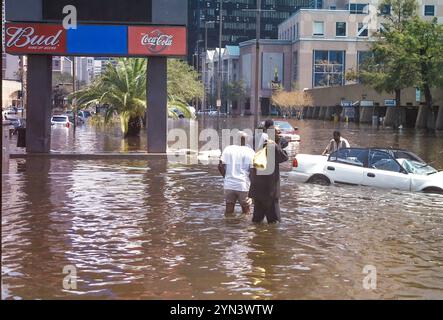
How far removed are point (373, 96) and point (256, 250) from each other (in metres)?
80.2

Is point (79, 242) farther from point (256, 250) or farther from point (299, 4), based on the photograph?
point (299, 4)

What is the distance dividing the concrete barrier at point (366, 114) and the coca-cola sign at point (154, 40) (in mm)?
64400

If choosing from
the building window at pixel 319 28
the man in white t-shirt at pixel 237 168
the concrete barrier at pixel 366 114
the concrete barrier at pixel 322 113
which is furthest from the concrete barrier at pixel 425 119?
the building window at pixel 319 28

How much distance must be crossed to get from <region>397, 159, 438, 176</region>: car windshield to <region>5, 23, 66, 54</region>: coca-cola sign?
13153 millimetres

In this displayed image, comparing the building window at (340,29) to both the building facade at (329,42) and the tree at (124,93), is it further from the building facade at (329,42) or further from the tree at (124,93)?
the tree at (124,93)

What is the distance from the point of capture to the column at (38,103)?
78.3 feet

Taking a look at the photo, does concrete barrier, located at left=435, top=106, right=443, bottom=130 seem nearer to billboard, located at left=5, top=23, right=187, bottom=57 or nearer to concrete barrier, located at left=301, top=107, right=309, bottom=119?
billboard, located at left=5, top=23, right=187, bottom=57

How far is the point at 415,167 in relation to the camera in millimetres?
15805

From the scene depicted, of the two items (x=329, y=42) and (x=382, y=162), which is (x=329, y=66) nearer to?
(x=329, y=42)

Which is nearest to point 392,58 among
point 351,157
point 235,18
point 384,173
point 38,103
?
point 38,103

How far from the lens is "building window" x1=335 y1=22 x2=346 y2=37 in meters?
118

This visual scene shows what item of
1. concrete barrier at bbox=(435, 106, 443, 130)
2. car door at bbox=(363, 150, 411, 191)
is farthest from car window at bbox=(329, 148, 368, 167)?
concrete barrier at bbox=(435, 106, 443, 130)

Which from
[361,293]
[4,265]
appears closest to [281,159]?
[361,293]
